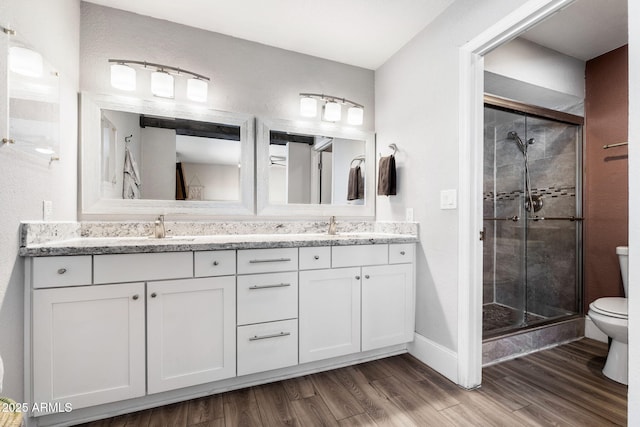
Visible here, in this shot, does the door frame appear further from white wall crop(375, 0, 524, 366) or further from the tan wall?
the tan wall

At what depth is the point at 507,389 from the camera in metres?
1.71

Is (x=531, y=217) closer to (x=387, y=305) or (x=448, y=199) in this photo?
(x=448, y=199)

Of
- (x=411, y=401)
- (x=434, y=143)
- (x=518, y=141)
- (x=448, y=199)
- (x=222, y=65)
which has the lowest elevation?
(x=411, y=401)

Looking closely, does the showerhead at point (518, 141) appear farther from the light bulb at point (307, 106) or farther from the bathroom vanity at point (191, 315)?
the light bulb at point (307, 106)

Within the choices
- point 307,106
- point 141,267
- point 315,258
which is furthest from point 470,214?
point 141,267

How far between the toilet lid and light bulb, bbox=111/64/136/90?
3.37 metres

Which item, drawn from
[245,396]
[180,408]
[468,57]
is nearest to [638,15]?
[468,57]

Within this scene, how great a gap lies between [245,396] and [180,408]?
0.33 metres

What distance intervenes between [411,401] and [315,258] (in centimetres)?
95

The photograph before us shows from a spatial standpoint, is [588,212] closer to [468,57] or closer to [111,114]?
[468,57]

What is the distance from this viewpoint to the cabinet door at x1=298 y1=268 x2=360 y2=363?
5.86 ft

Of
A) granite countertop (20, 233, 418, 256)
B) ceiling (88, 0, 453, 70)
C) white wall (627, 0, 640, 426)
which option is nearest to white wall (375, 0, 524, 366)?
ceiling (88, 0, 453, 70)

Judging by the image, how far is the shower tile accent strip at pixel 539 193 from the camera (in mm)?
2602

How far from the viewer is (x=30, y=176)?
1357 mm
